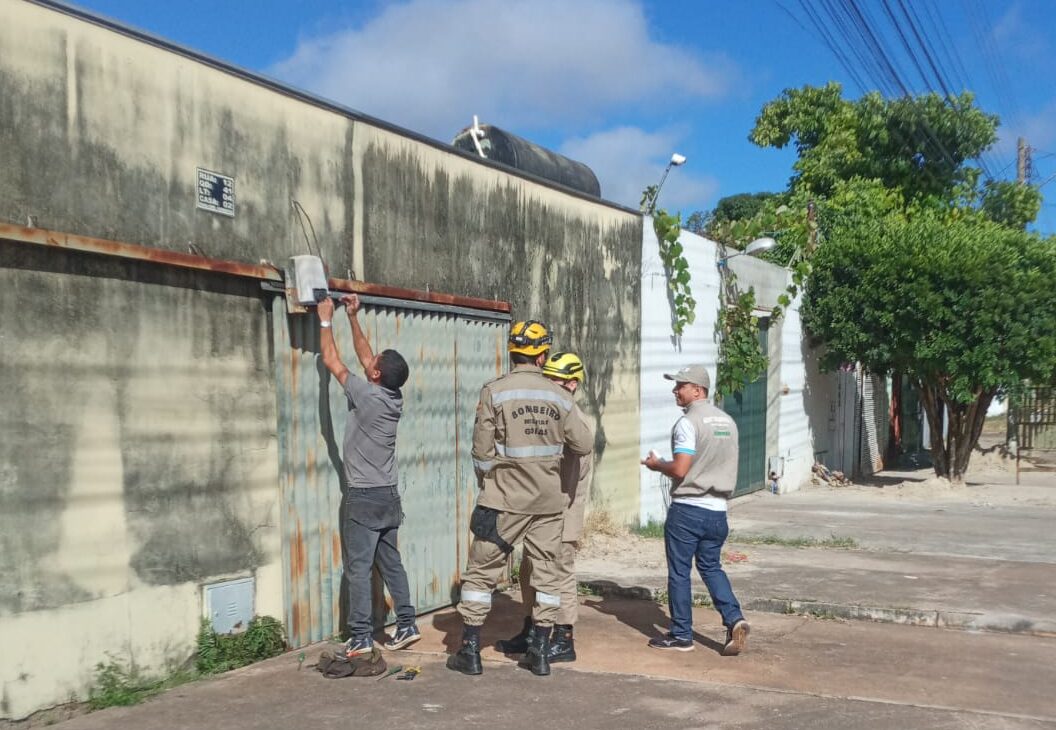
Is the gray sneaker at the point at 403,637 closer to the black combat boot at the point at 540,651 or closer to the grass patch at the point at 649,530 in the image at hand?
the black combat boot at the point at 540,651

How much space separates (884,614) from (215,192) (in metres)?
5.21

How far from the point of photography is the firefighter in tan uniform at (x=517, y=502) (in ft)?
18.1

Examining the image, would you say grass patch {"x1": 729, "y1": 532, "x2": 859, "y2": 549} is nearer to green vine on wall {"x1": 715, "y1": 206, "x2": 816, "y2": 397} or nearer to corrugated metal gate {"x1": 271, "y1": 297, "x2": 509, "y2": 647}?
green vine on wall {"x1": 715, "y1": 206, "x2": 816, "y2": 397}

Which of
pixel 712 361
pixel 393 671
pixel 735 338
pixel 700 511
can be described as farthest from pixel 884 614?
pixel 735 338

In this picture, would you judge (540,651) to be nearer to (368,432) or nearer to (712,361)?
(368,432)

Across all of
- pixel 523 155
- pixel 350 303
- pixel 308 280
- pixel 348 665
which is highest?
pixel 523 155

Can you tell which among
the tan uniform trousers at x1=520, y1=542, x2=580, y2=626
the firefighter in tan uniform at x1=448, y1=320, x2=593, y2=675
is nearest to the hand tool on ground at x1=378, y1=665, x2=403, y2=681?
the firefighter in tan uniform at x1=448, y1=320, x2=593, y2=675

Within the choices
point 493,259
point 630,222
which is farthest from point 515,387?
point 630,222

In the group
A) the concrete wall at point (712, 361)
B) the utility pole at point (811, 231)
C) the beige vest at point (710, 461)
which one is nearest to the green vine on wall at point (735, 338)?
the concrete wall at point (712, 361)

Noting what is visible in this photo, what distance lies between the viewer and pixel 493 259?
799cm

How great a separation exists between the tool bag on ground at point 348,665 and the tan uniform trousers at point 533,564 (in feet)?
1.81

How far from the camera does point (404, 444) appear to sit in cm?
680

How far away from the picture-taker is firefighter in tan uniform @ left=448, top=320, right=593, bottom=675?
5.53 m

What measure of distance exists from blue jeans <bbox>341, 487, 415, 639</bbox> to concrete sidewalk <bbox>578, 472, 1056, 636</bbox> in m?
2.27
